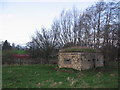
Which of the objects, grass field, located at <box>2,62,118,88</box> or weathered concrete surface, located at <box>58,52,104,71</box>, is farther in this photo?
weathered concrete surface, located at <box>58,52,104,71</box>

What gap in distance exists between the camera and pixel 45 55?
2827 centimetres

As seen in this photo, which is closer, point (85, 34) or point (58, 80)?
point (58, 80)

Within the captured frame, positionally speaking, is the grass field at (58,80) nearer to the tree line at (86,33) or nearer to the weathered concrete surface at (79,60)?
the weathered concrete surface at (79,60)

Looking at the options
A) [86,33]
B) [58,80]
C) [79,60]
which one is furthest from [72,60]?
[86,33]

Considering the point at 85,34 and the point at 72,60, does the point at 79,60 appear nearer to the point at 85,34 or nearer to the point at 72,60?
the point at 72,60

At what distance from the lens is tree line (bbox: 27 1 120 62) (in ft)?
66.4

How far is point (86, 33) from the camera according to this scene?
27484mm

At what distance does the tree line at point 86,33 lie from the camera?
20250mm

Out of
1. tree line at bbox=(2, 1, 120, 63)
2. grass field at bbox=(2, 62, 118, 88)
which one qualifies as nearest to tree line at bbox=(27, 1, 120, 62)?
tree line at bbox=(2, 1, 120, 63)

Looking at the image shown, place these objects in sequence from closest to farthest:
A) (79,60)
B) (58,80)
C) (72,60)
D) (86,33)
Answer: (58,80) < (79,60) < (72,60) < (86,33)

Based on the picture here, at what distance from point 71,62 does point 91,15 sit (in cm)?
1293

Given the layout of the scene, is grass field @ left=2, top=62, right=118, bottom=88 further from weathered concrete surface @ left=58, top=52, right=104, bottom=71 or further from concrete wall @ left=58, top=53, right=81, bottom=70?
weathered concrete surface @ left=58, top=52, right=104, bottom=71

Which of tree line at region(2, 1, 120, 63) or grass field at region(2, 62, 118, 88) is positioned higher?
tree line at region(2, 1, 120, 63)

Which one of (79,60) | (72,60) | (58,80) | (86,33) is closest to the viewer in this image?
(58,80)
